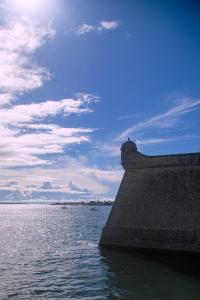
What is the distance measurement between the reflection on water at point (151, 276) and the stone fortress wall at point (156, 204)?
3.83ft

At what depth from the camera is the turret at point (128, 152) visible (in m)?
30.1

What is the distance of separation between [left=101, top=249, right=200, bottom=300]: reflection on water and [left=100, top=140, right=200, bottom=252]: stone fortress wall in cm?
117

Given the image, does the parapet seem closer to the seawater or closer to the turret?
the turret

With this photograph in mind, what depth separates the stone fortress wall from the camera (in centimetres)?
2497

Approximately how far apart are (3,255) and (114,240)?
9100 mm

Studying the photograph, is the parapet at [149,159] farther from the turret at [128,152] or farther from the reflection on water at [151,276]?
the reflection on water at [151,276]

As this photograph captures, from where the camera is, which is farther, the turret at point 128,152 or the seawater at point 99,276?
the turret at point 128,152

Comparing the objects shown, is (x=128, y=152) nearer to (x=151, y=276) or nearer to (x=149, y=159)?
(x=149, y=159)

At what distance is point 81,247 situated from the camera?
1291 inches

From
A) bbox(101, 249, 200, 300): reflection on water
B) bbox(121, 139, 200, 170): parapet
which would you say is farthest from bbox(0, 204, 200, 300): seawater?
bbox(121, 139, 200, 170): parapet

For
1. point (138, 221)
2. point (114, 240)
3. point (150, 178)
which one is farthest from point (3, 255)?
point (150, 178)

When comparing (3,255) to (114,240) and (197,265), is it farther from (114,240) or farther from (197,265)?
(197,265)

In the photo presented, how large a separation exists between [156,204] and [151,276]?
24.0 feet

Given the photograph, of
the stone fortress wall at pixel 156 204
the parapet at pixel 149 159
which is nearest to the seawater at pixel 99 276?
the stone fortress wall at pixel 156 204
